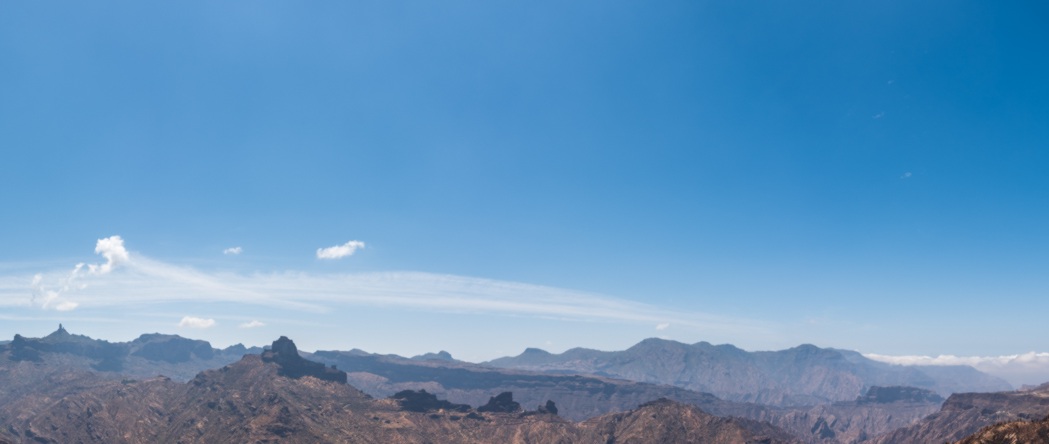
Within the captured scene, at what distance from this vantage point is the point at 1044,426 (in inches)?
4609

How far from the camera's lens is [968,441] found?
120m

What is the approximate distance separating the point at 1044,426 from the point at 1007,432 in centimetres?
613

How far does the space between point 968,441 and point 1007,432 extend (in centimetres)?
742

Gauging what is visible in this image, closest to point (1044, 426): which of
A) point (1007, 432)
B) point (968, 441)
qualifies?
point (1007, 432)

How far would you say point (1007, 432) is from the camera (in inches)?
4688

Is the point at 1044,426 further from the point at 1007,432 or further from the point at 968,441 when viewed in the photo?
the point at 968,441

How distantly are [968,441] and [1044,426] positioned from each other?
1345 cm
